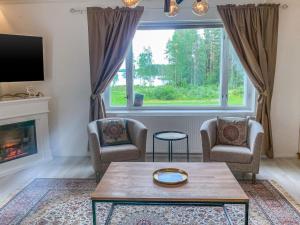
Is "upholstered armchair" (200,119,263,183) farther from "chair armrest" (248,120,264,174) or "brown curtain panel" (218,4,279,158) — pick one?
"brown curtain panel" (218,4,279,158)

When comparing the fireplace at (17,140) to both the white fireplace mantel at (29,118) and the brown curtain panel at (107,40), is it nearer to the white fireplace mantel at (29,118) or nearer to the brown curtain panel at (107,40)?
the white fireplace mantel at (29,118)

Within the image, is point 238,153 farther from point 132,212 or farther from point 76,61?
point 76,61

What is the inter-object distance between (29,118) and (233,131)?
9.74ft

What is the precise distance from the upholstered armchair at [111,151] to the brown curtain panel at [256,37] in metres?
1.96

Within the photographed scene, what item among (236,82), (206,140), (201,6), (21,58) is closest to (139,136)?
(206,140)

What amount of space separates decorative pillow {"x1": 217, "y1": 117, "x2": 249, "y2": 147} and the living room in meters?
0.15

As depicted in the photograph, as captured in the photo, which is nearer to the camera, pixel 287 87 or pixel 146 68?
pixel 287 87

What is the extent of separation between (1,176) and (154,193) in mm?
2632

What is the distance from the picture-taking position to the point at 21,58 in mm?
4352

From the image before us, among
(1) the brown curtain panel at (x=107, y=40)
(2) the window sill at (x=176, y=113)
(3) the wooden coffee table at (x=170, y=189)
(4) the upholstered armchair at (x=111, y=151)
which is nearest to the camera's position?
(3) the wooden coffee table at (x=170, y=189)

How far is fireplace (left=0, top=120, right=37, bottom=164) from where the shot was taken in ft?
13.9

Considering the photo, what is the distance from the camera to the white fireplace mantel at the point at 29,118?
4.14 meters

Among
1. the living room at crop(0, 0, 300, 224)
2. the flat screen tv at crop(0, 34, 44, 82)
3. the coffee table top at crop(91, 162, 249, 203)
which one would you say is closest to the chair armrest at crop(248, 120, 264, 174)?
the living room at crop(0, 0, 300, 224)

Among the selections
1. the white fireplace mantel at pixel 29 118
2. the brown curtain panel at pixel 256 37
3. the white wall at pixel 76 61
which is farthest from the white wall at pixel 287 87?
the white fireplace mantel at pixel 29 118
